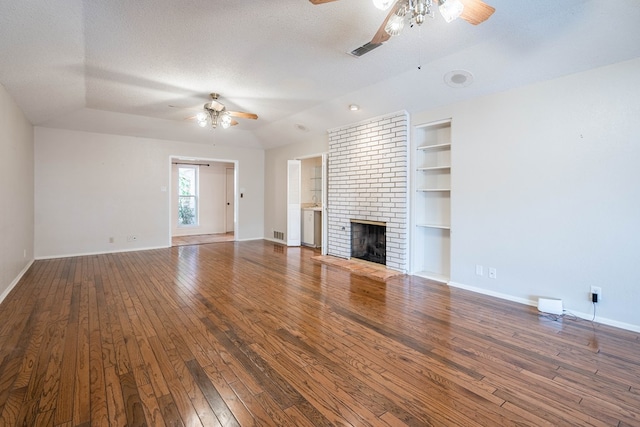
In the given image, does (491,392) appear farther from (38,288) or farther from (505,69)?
(38,288)

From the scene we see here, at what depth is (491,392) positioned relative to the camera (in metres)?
1.90

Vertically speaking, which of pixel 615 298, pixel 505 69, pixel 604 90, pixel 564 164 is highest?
pixel 505 69

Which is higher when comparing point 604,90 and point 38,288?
point 604,90

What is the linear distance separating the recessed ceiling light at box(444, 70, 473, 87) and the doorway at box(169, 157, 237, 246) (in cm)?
641

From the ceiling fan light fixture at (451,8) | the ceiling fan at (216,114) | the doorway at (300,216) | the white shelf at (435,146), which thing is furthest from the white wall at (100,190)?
the ceiling fan light fixture at (451,8)

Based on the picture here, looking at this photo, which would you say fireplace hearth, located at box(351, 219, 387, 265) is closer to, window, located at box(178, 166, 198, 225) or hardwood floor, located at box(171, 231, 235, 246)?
hardwood floor, located at box(171, 231, 235, 246)

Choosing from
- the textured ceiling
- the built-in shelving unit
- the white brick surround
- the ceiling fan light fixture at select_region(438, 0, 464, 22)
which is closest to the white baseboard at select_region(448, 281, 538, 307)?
the built-in shelving unit

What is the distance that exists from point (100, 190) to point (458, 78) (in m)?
6.81

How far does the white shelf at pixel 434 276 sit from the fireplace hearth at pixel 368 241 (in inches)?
30.8

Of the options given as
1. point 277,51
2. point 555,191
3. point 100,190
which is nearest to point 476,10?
point 277,51

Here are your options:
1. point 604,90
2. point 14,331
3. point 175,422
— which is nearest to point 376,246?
point 604,90

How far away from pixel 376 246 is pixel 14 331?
475 cm

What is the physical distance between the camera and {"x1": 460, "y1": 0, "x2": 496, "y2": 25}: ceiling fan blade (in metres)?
1.99

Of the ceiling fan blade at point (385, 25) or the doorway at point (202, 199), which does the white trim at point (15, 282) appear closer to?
the doorway at point (202, 199)
